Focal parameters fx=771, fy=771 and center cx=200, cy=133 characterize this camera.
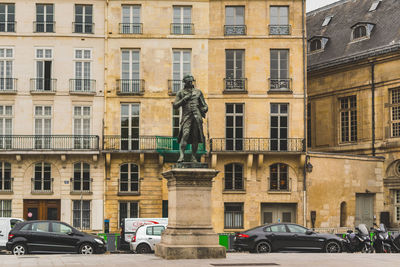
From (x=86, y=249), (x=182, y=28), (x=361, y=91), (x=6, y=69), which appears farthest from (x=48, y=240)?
(x=361, y=91)

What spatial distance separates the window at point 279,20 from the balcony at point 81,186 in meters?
14.0

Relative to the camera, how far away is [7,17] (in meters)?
45.3

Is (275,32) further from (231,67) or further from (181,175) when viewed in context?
(181,175)

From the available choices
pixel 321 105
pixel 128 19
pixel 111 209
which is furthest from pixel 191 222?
pixel 321 105

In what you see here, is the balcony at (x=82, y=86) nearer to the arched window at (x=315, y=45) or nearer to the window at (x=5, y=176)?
the window at (x=5, y=176)

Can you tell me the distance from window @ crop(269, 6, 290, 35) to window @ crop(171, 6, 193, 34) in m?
4.85

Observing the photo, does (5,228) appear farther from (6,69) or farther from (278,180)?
(278,180)

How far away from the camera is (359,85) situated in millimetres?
50594

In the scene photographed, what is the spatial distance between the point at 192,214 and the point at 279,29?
26.5 m

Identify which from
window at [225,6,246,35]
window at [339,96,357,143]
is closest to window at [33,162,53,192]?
window at [225,6,246,35]

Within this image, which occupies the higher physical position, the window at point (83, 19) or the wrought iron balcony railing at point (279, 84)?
the window at point (83, 19)

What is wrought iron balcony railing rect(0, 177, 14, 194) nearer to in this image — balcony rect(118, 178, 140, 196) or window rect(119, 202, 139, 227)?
balcony rect(118, 178, 140, 196)

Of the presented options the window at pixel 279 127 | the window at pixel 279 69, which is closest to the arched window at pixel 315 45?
the window at pixel 279 69

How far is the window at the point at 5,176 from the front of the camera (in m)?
44.2
